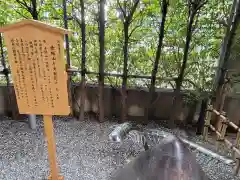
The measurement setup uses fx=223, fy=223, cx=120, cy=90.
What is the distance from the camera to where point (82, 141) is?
4.17 m

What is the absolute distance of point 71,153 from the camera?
387cm

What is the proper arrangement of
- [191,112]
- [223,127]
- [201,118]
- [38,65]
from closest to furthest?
[38,65], [223,127], [201,118], [191,112]

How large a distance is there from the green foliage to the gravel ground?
3.94 feet

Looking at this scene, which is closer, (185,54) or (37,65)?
(37,65)

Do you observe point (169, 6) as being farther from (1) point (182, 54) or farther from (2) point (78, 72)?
(2) point (78, 72)

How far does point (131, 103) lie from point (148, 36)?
146 centimetres

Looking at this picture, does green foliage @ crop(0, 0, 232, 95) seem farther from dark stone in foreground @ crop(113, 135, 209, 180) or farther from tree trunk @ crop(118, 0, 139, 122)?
dark stone in foreground @ crop(113, 135, 209, 180)

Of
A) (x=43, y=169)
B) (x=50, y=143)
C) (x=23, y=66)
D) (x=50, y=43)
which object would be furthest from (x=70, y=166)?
(x=50, y=43)

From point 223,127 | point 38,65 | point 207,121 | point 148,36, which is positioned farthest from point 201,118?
point 38,65

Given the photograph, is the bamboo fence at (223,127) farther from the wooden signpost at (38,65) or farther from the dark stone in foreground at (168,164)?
the wooden signpost at (38,65)

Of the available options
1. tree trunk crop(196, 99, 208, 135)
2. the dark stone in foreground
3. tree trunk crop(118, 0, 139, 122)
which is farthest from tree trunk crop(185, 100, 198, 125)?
the dark stone in foreground

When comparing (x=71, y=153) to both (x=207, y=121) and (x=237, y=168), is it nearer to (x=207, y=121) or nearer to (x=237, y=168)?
(x=207, y=121)

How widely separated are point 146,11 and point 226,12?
140 centimetres

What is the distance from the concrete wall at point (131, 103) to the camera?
4.68 meters
